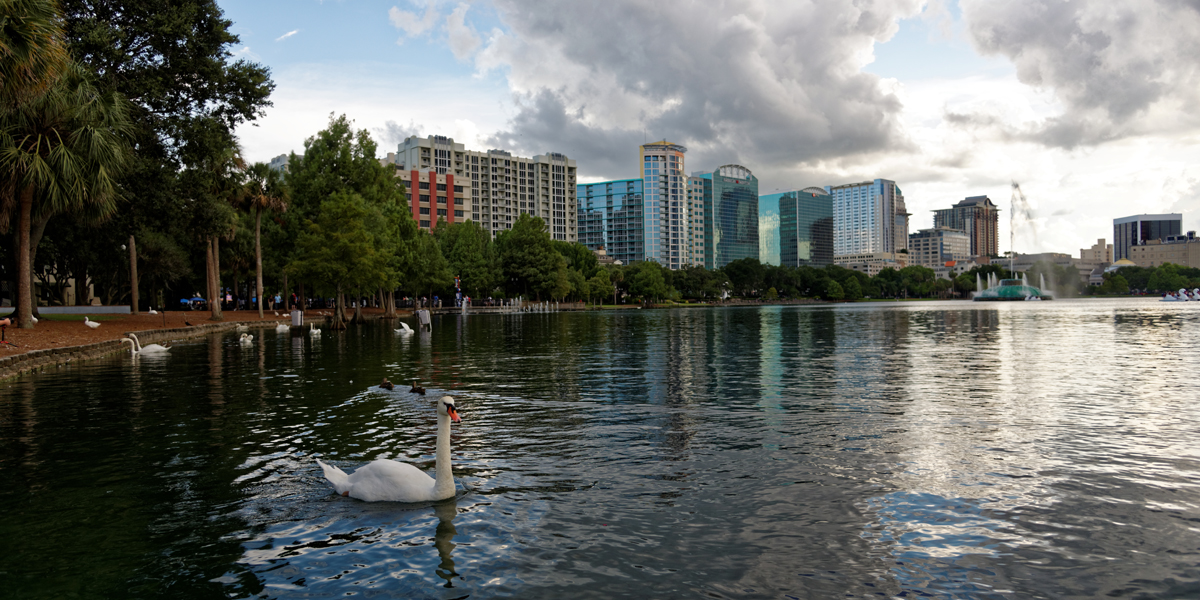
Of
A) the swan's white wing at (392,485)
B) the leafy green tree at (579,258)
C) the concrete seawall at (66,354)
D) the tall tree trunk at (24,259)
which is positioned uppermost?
the leafy green tree at (579,258)

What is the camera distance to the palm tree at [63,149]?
2859cm

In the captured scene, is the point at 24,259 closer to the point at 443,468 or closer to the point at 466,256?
the point at 443,468

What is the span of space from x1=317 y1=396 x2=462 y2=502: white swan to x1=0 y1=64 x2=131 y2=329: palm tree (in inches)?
1074

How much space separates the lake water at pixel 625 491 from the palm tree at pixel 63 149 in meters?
13.2

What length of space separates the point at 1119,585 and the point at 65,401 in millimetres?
21375

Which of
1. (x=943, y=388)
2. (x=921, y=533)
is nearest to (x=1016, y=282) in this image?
(x=943, y=388)

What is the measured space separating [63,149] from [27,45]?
1449 centimetres

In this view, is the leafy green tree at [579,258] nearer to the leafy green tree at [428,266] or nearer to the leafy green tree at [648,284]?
the leafy green tree at [648,284]

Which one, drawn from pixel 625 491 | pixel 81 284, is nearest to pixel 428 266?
pixel 81 284

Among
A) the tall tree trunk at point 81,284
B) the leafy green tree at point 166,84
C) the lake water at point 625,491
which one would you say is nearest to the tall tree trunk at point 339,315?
the leafy green tree at point 166,84

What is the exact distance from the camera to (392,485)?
353 inches

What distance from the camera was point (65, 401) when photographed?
17.7 metres

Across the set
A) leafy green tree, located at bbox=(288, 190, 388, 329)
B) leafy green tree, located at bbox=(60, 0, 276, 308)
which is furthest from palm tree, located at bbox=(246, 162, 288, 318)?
leafy green tree, located at bbox=(60, 0, 276, 308)

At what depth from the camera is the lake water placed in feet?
21.9
